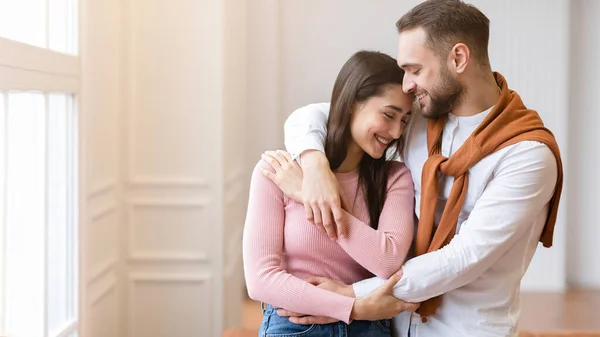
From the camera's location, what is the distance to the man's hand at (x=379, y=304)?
1782 mm

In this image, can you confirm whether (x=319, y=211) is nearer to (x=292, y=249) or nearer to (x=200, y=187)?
(x=292, y=249)

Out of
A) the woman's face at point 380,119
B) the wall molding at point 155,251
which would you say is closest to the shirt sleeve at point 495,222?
the woman's face at point 380,119

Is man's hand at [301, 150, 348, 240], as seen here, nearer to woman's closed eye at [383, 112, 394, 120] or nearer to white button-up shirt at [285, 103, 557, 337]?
white button-up shirt at [285, 103, 557, 337]

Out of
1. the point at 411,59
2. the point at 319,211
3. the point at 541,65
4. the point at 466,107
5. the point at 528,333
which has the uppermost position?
the point at 541,65

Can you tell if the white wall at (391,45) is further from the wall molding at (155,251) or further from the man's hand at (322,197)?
the man's hand at (322,197)

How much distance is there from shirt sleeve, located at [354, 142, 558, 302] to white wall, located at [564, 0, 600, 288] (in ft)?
11.4

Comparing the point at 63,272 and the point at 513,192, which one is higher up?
the point at 513,192

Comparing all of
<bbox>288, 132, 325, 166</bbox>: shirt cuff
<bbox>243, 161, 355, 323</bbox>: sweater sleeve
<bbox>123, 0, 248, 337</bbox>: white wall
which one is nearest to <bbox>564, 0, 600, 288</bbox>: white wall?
<bbox>123, 0, 248, 337</bbox>: white wall

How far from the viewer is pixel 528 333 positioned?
247 cm

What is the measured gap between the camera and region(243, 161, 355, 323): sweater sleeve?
70.4 inches

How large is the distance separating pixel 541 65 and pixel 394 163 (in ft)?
→ 10.7

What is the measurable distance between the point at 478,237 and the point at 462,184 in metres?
0.15

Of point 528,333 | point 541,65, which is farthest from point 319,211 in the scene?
point 541,65

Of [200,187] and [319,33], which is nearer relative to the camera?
[200,187]
